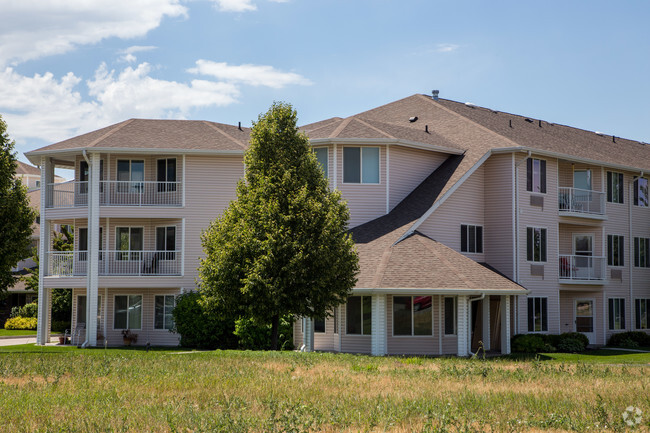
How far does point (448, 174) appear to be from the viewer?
1369 inches

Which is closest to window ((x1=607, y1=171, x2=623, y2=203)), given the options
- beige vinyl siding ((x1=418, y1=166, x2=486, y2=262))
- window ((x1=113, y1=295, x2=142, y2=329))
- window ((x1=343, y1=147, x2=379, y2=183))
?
beige vinyl siding ((x1=418, y1=166, x2=486, y2=262))

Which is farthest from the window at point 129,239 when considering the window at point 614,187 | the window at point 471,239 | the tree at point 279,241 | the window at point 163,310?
the window at point 614,187

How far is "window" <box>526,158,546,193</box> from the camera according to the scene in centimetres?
3581

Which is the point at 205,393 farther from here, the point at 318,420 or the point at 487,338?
the point at 487,338

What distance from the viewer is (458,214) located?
34438mm

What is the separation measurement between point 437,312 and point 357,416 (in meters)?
18.5

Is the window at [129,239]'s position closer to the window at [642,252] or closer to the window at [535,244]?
the window at [535,244]

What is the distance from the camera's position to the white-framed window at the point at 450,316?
3069 cm

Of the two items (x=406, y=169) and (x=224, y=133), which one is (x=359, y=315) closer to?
(x=406, y=169)

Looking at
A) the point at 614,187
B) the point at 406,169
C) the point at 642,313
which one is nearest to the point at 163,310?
the point at 406,169

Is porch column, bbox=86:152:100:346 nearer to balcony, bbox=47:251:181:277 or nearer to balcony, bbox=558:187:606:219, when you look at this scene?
balcony, bbox=47:251:181:277

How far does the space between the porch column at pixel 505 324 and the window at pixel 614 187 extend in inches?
447

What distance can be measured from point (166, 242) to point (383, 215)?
33.0ft

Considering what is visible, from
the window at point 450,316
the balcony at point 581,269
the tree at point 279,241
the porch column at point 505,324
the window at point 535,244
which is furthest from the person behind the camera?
the balcony at point 581,269
